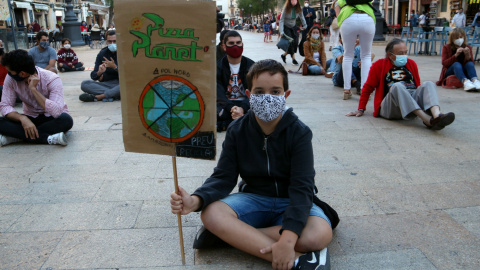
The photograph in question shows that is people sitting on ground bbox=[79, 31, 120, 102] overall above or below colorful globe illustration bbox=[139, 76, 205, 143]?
below

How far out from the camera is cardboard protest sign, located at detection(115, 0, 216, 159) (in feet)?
7.22

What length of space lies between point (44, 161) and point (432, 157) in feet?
12.7

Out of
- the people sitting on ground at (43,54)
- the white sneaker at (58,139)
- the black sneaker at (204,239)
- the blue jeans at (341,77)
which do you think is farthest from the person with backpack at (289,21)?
the black sneaker at (204,239)

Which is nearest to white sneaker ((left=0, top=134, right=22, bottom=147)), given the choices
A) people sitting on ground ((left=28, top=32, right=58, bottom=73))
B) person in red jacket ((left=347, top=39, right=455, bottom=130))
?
person in red jacket ((left=347, top=39, right=455, bottom=130))

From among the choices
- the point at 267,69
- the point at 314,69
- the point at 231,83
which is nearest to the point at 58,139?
the point at 231,83

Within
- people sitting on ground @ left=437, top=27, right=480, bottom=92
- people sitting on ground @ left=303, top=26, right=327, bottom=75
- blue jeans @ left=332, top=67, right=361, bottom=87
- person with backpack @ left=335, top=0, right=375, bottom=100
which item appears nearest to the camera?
person with backpack @ left=335, top=0, right=375, bottom=100

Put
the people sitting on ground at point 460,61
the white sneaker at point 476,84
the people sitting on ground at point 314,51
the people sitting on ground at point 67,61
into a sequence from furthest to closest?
the people sitting on ground at point 67,61 → the people sitting on ground at point 314,51 → the people sitting on ground at point 460,61 → the white sneaker at point 476,84

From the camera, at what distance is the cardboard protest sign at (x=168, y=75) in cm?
220

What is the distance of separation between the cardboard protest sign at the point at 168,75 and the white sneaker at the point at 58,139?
9.43 feet

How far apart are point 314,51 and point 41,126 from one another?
22.5ft

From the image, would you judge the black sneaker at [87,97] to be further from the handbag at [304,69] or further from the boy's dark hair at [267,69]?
the boy's dark hair at [267,69]

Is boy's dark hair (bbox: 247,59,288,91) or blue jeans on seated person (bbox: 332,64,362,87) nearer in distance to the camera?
boy's dark hair (bbox: 247,59,288,91)

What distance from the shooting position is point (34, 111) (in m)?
5.14

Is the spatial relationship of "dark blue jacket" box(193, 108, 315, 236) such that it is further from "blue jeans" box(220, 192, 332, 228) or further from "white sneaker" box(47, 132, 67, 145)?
"white sneaker" box(47, 132, 67, 145)
